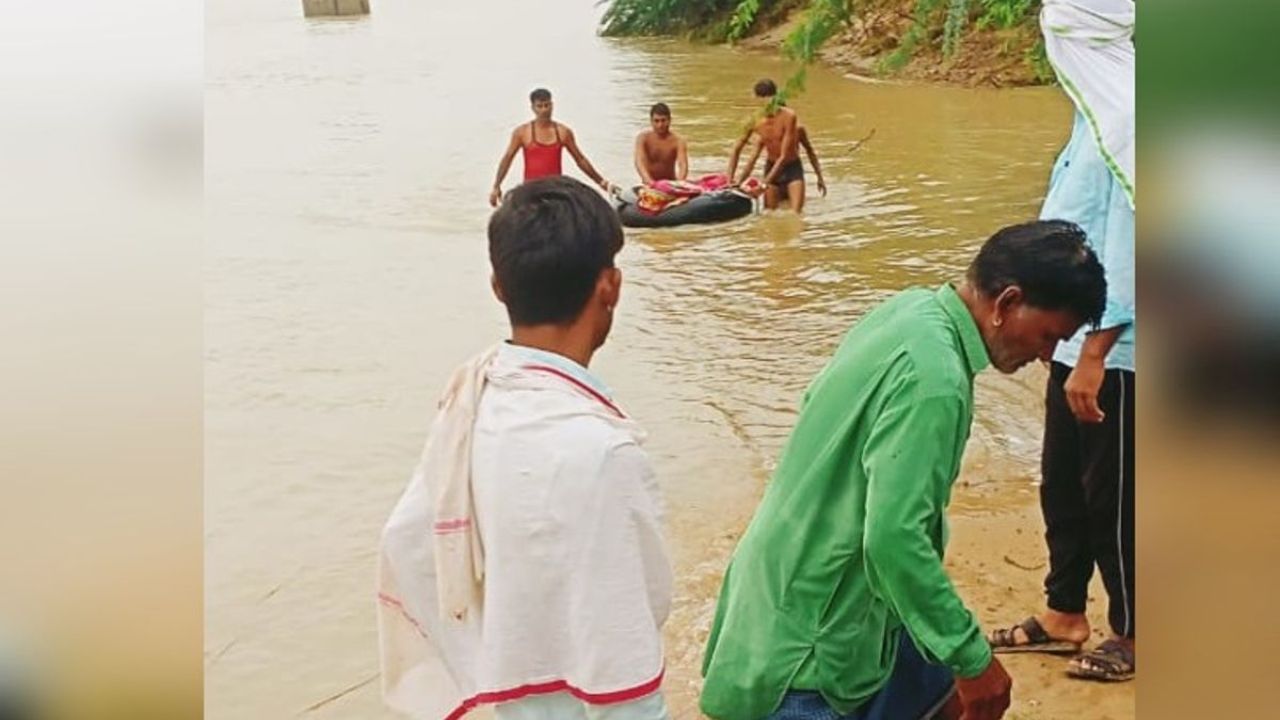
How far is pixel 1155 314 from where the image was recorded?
1.78 m

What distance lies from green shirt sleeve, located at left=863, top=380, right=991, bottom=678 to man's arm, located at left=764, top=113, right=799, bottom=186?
771 cm

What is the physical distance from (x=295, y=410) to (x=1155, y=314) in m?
5.21

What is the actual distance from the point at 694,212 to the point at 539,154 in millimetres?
966

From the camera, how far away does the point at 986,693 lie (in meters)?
2.33

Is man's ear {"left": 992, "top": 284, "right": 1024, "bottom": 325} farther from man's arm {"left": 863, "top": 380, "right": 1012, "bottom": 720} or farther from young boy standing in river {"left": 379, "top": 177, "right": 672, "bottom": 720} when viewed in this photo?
young boy standing in river {"left": 379, "top": 177, "right": 672, "bottom": 720}

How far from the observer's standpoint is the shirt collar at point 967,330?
93.7 inches

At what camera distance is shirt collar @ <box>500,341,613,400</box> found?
79.6 inches

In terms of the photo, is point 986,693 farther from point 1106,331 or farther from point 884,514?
point 1106,331

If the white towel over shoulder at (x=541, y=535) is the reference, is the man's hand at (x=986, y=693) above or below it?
below

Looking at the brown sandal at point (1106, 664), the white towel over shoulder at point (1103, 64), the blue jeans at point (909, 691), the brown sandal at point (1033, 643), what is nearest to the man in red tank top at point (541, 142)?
the brown sandal at point (1033, 643)

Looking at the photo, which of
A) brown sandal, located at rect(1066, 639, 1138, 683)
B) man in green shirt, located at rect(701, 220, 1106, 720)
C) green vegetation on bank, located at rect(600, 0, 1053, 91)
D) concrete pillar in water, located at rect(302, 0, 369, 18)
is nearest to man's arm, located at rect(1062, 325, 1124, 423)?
brown sandal, located at rect(1066, 639, 1138, 683)

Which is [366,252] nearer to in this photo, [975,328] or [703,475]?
[703,475]

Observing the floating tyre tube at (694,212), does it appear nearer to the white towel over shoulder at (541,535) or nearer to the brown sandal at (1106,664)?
the brown sandal at (1106,664)

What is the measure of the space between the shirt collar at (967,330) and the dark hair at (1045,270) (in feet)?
0.22
